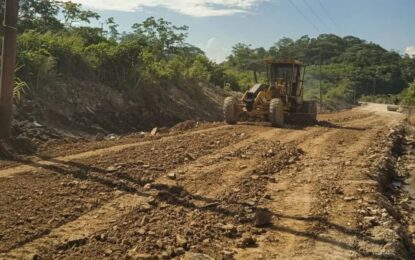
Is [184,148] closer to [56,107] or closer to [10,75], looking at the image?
[10,75]

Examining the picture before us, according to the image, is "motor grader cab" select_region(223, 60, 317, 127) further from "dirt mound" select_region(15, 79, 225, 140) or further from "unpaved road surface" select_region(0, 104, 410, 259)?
"unpaved road surface" select_region(0, 104, 410, 259)

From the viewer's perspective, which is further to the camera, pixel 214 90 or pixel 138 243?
pixel 214 90

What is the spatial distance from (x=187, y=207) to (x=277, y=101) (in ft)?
36.9

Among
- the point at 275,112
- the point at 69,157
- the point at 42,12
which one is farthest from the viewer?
the point at 42,12

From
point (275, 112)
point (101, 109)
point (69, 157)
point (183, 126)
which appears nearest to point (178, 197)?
point (69, 157)

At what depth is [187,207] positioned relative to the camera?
21.4 feet

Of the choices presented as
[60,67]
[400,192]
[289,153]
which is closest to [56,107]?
[60,67]

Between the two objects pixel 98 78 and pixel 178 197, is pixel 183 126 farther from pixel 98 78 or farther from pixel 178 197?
pixel 178 197

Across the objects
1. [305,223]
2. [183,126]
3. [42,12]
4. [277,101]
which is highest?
[42,12]

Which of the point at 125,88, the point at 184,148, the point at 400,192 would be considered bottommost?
the point at 400,192

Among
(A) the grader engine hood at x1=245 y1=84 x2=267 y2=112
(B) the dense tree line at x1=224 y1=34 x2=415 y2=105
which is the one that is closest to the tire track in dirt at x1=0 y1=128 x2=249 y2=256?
(A) the grader engine hood at x1=245 y1=84 x2=267 y2=112

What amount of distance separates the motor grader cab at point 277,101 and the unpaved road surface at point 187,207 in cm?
682

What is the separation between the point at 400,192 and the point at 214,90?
1854cm

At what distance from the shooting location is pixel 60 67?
16281mm
